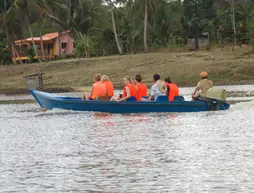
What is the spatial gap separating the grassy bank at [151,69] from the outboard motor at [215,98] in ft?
60.9

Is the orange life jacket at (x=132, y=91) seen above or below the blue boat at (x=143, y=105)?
above

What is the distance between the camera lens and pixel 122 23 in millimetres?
63812

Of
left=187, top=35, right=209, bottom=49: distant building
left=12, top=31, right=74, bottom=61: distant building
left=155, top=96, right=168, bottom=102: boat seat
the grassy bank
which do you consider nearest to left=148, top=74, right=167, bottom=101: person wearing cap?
left=155, top=96, right=168, bottom=102: boat seat

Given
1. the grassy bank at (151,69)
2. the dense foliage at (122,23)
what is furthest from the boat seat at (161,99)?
the dense foliage at (122,23)

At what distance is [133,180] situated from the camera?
10.6 metres

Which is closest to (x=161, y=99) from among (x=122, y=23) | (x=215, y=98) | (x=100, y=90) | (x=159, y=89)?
(x=159, y=89)

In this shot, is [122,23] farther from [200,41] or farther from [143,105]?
[143,105]

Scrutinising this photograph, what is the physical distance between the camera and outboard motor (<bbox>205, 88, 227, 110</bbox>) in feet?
75.7

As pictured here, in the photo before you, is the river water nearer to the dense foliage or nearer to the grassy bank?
the grassy bank

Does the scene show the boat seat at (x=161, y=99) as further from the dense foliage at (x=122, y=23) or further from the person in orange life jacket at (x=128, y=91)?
the dense foliage at (x=122, y=23)

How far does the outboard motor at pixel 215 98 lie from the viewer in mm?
23078

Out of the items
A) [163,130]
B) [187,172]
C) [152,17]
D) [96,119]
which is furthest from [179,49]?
[187,172]

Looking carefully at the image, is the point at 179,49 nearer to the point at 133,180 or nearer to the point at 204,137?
the point at 204,137

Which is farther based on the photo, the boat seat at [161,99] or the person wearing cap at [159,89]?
the person wearing cap at [159,89]
